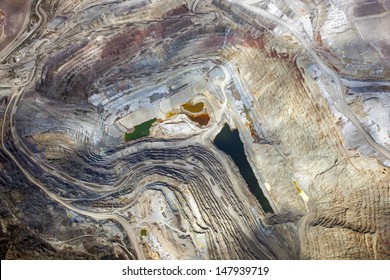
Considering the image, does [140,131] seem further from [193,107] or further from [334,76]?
[334,76]

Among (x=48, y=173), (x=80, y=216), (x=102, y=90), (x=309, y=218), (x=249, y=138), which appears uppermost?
(x=102, y=90)

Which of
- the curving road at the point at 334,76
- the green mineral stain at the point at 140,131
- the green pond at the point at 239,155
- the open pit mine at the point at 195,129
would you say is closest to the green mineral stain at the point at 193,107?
the open pit mine at the point at 195,129

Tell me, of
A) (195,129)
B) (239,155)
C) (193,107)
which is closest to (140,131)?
(195,129)

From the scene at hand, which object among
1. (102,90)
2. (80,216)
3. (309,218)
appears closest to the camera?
(80,216)

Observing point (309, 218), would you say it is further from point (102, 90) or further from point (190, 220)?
point (102, 90)

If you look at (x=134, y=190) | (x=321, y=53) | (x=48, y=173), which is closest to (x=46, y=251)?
(x=48, y=173)

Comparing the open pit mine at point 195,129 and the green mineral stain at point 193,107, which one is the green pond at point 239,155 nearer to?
the open pit mine at point 195,129
